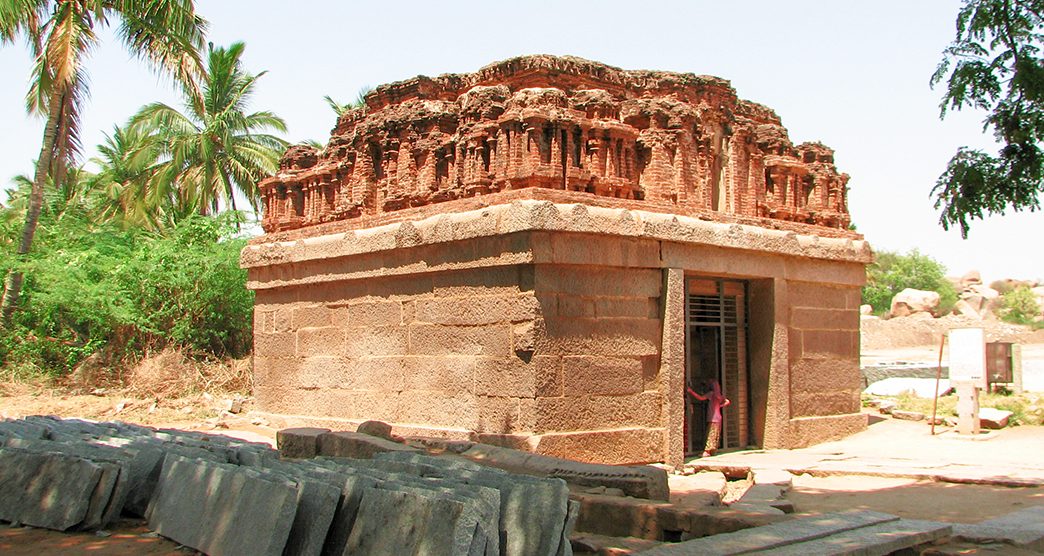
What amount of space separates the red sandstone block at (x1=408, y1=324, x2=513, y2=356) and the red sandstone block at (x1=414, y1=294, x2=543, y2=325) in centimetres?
8

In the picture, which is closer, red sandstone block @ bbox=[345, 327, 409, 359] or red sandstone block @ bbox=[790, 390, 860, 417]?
red sandstone block @ bbox=[345, 327, 409, 359]

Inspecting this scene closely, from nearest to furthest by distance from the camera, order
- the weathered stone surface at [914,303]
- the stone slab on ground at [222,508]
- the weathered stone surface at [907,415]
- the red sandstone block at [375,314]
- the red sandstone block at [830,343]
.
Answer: the stone slab on ground at [222,508] → the red sandstone block at [375,314] → the red sandstone block at [830,343] → the weathered stone surface at [907,415] → the weathered stone surface at [914,303]

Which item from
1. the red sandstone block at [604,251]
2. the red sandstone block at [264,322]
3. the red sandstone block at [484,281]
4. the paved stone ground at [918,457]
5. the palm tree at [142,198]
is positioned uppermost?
the palm tree at [142,198]

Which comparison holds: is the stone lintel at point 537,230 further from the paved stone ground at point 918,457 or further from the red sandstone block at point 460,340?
the paved stone ground at point 918,457

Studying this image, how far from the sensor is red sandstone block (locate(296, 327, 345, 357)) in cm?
1124

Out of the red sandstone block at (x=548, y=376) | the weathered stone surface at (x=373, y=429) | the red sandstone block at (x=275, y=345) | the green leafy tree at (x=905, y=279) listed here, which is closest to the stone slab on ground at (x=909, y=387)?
the red sandstone block at (x=548, y=376)

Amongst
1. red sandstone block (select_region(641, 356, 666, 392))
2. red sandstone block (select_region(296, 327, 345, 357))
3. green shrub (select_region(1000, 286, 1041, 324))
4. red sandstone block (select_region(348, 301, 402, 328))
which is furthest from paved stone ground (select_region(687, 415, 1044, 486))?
green shrub (select_region(1000, 286, 1041, 324))

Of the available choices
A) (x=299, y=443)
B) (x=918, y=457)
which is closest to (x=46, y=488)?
(x=299, y=443)

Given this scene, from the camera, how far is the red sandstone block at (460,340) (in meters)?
9.09

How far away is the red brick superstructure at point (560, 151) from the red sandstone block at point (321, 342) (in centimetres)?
137

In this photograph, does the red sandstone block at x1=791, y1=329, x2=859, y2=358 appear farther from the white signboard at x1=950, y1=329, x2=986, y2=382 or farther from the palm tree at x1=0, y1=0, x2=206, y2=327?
the palm tree at x1=0, y1=0, x2=206, y2=327

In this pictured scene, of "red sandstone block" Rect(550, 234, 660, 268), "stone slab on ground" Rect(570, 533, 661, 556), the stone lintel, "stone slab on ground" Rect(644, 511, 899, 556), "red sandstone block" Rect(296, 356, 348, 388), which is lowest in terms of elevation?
"stone slab on ground" Rect(570, 533, 661, 556)

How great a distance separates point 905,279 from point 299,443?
185 ft

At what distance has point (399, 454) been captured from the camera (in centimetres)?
629
